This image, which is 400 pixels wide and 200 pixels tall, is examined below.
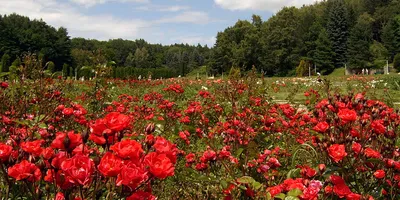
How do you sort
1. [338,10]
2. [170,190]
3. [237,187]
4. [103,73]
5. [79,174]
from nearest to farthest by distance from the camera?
[79,174] → [237,187] → [170,190] → [103,73] → [338,10]

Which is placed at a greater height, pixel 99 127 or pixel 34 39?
pixel 34 39

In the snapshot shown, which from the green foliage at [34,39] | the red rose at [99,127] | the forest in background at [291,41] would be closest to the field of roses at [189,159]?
the red rose at [99,127]

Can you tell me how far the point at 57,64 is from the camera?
69500 mm

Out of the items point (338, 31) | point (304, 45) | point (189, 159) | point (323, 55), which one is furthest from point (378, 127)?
point (338, 31)

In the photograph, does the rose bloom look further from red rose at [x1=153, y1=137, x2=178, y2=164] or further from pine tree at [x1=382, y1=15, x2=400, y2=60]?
pine tree at [x1=382, y1=15, x2=400, y2=60]

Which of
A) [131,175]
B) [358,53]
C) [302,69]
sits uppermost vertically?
[358,53]

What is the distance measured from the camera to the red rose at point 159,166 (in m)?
1.13

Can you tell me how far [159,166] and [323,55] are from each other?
49.5 metres

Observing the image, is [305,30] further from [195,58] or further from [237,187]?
[237,187]

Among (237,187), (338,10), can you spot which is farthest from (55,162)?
(338,10)

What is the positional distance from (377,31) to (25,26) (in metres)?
65.4

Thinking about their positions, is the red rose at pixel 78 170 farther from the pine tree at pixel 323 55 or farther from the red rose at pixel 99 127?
the pine tree at pixel 323 55

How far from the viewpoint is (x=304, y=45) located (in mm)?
53375

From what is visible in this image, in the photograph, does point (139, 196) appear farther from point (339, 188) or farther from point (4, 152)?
point (339, 188)
